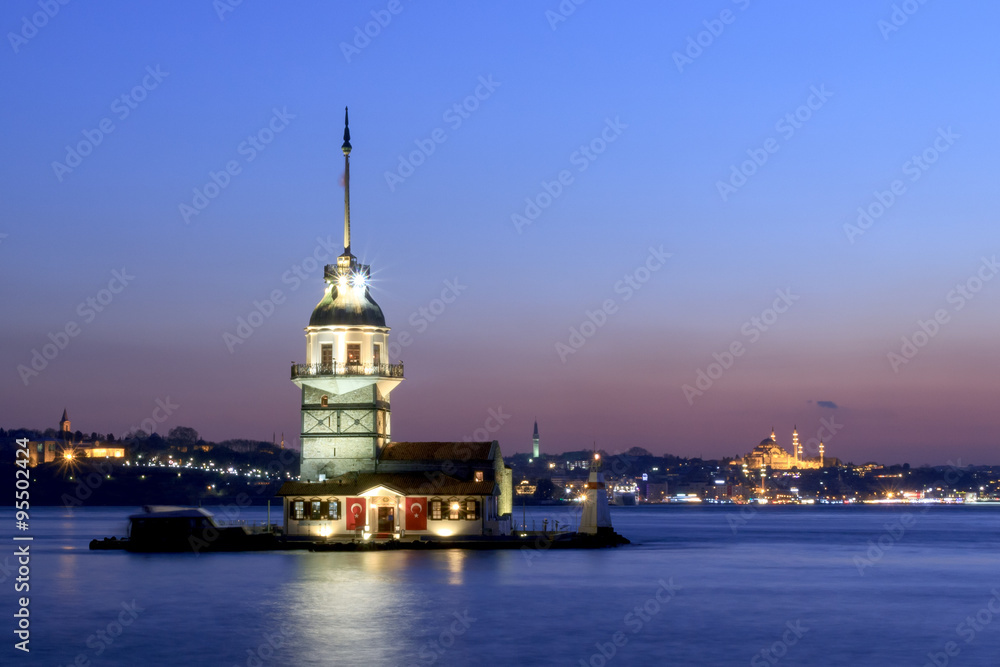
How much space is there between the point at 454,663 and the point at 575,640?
16.7 ft

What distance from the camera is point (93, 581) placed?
54531mm

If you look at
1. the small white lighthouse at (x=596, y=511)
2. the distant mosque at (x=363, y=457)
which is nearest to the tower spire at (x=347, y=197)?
the distant mosque at (x=363, y=457)

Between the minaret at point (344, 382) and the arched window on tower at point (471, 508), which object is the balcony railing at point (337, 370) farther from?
the arched window on tower at point (471, 508)

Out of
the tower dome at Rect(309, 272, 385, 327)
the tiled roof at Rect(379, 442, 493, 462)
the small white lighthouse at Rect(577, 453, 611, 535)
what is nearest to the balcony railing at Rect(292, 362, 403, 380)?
the tower dome at Rect(309, 272, 385, 327)

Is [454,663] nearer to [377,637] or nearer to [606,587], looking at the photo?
[377,637]

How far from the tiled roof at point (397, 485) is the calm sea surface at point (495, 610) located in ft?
10.6

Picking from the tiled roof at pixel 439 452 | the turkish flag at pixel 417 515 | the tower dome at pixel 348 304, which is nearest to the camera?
the turkish flag at pixel 417 515

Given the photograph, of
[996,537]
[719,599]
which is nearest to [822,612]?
[719,599]

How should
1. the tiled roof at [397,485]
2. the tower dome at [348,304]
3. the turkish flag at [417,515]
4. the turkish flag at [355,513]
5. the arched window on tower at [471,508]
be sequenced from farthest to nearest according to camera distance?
the tower dome at [348,304] < the turkish flag at [355,513] < the turkish flag at [417,515] < the arched window on tower at [471,508] < the tiled roof at [397,485]

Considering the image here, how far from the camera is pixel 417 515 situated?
6550 cm

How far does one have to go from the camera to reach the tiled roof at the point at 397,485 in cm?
6488

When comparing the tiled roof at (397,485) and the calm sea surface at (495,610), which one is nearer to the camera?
the calm sea surface at (495,610)

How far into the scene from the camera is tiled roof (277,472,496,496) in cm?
6488

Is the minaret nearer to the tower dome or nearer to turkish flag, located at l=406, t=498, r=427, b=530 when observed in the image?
the tower dome
